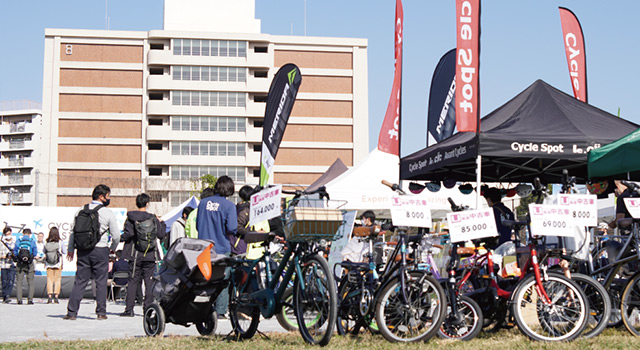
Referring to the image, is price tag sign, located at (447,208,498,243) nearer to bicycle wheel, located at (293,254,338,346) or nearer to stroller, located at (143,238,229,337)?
bicycle wheel, located at (293,254,338,346)

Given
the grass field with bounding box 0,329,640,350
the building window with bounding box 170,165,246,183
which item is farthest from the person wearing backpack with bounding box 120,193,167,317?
the building window with bounding box 170,165,246,183

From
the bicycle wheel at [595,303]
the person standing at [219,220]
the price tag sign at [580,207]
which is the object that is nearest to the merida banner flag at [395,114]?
the person standing at [219,220]

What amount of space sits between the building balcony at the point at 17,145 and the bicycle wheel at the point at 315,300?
108119mm

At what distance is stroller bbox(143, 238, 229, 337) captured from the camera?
276 inches

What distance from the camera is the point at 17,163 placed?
346 feet

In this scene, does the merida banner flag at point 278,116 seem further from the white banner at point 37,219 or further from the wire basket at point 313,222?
the white banner at point 37,219

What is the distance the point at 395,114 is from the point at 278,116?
284 cm

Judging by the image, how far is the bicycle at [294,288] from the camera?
5.93 m

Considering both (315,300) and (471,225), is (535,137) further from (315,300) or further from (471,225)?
(315,300)

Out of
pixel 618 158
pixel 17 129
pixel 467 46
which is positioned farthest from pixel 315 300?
pixel 17 129

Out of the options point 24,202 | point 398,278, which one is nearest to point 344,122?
point 24,202

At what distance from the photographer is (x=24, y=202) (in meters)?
101

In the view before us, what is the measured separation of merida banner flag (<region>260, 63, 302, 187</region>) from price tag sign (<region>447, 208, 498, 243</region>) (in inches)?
233

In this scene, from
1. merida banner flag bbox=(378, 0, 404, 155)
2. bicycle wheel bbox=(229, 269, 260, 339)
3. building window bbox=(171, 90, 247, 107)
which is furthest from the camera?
building window bbox=(171, 90, 247, 107)
